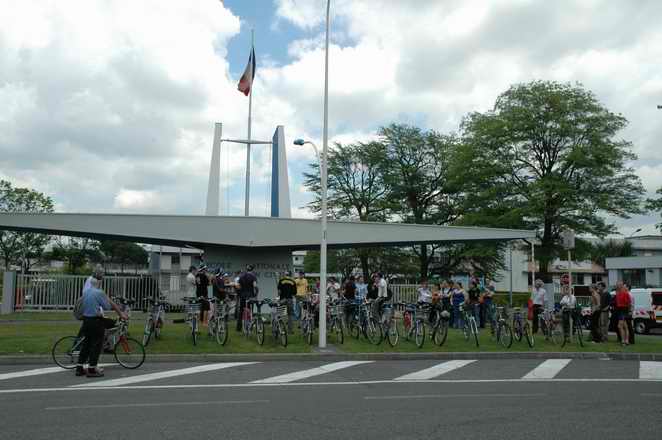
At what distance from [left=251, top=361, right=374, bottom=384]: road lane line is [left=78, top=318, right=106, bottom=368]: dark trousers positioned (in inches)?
116

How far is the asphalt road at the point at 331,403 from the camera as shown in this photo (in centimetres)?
692

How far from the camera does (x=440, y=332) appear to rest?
659 inches

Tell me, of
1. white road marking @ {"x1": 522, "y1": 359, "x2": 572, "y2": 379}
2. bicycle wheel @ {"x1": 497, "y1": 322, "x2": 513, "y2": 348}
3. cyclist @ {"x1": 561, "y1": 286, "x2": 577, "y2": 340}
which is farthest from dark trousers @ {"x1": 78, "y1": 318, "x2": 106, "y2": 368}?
cyclist @ {"x1": 561, "y1": 286, "x2": 577, "y2": 340}

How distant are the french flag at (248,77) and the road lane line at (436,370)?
24530 mm

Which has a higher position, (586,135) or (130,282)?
(586,135)

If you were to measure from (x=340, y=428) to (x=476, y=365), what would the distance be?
756cm

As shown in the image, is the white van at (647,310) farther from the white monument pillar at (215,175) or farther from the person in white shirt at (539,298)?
the white monument pillar at (215,175)

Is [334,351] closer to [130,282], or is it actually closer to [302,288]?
[302,288]

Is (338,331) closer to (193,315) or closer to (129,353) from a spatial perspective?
(193,315)

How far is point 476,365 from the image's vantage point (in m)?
13.9

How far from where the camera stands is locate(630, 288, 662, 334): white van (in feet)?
87.1

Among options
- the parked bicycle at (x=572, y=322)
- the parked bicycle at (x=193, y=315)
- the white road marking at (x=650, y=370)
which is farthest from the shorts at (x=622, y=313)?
the parked bicycle at (x=193, y=315)

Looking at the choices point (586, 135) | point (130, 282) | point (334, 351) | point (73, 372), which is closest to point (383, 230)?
point (334, 351)

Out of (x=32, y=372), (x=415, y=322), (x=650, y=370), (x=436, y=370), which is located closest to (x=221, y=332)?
(x=32, y=372)
